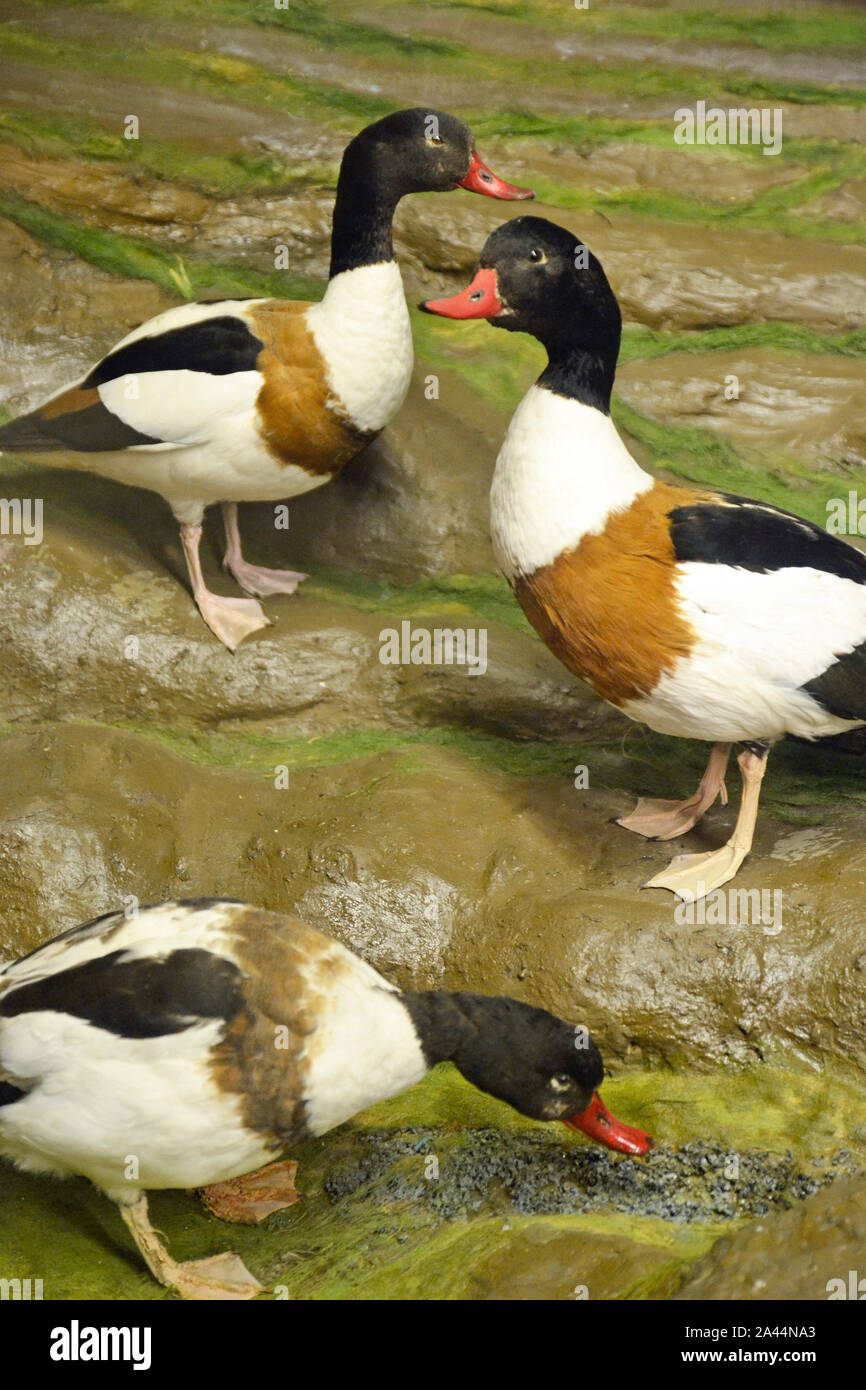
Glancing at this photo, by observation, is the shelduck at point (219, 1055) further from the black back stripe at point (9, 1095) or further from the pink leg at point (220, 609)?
the pink leg at point (220, 609)

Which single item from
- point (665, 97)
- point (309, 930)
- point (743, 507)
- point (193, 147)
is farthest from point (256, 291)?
point (309, 930)

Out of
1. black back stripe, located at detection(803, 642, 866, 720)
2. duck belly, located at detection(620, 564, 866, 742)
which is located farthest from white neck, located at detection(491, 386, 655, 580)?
black back stripe, located at detection(803, 642, 866, 720)

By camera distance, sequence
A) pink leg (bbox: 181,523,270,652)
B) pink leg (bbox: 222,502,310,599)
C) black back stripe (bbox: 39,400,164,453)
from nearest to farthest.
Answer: black back stripe (bbox: 39,400,164,453) → pink leg (bbox: 181,523,270,652) → pink leg (bbox: 222,502,310,599)

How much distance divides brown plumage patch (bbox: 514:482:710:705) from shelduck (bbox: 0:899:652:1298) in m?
1.11

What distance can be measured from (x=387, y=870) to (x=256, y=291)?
3.14m

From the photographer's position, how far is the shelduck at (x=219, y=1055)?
139 inches

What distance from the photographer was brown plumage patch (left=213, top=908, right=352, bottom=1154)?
357 centimetres

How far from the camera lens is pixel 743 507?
4570mm

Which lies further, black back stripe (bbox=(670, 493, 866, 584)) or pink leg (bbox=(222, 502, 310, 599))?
pink leg (bbox=(222, 502, 310, 599))

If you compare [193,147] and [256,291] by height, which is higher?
[193,147]

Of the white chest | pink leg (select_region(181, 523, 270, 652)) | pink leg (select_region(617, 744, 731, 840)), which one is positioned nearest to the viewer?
the white chest

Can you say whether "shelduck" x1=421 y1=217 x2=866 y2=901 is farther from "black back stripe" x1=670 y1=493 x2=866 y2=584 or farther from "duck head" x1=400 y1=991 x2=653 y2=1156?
"duck head" x1=400 y1=991 x2=653 y2=1156

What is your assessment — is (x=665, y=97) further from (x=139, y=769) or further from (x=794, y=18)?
(x=139, y=769)

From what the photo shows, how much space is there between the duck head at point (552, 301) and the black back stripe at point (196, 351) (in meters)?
0.97
